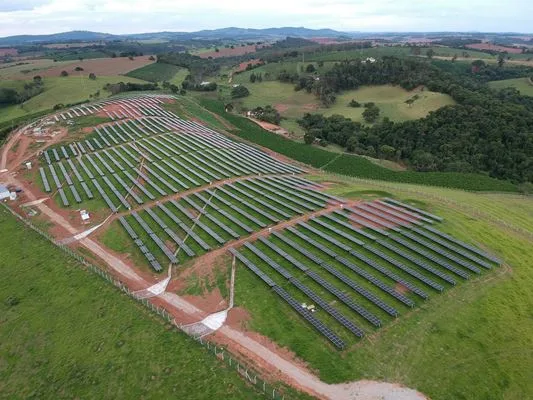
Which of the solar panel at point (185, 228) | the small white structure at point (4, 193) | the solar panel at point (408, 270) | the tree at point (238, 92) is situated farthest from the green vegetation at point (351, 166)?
the small white structure at point (4, 193)

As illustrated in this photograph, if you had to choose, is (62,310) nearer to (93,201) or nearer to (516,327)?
(93,201)

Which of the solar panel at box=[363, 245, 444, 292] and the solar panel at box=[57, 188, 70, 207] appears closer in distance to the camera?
the solar panel at box=[363, 245, 444, 292]

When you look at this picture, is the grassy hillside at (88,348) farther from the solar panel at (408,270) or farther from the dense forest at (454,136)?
the dense forest at (454,136)

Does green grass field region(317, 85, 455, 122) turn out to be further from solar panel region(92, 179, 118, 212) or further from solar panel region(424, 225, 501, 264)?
solar panel region(92, 179, 118, 212)

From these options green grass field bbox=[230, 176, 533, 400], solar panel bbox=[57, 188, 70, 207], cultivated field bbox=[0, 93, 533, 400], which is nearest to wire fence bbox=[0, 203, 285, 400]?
cultivated field bbox=[0, 93, 533, 400]

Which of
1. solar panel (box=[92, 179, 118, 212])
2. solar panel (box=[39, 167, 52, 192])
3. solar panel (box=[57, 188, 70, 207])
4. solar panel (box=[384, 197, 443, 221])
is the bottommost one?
solar panel (box=[39, 167, 52, 192])

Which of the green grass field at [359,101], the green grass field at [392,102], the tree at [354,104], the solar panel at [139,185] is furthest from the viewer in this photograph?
the tree at [354,104]

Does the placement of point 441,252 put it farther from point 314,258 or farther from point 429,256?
point 314,258
